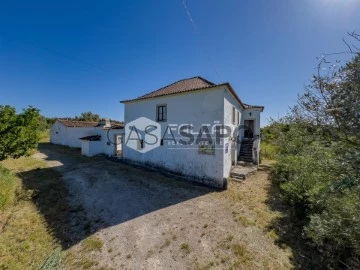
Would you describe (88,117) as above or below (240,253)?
above

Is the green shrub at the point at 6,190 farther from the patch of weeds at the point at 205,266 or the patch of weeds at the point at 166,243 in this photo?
the patch of weeds at the point at 205,266

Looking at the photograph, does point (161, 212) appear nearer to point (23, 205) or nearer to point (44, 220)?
point (44, 220)

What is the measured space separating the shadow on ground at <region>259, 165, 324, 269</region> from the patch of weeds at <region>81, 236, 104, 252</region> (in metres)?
5.65

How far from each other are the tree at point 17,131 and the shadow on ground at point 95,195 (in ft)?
6.97

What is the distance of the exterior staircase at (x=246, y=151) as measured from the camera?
51.8 feet

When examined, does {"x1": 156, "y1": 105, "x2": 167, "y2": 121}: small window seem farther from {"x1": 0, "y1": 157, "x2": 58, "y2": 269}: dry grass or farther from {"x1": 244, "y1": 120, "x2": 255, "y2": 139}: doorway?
{"x1": 244, "y1": 120, "x2": 255, "y2": 139}: doorway

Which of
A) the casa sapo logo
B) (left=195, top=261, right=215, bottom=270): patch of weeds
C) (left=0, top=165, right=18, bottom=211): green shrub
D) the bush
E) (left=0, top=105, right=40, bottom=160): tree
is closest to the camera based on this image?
the bush

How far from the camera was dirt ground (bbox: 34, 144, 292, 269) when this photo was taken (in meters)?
5.21

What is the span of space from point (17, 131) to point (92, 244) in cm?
950

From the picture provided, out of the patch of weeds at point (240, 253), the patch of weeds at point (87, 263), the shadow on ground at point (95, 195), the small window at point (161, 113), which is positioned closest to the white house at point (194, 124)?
the small window at point (161, 113)

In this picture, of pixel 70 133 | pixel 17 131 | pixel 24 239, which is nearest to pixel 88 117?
pixel 70 133

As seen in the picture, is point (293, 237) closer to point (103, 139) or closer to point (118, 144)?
point (118, 144)

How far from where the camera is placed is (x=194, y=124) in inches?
463

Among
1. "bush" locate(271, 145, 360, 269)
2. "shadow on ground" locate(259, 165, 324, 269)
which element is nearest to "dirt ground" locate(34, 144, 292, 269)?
"shadow on ground" locate(259, 165, 324, 269)
